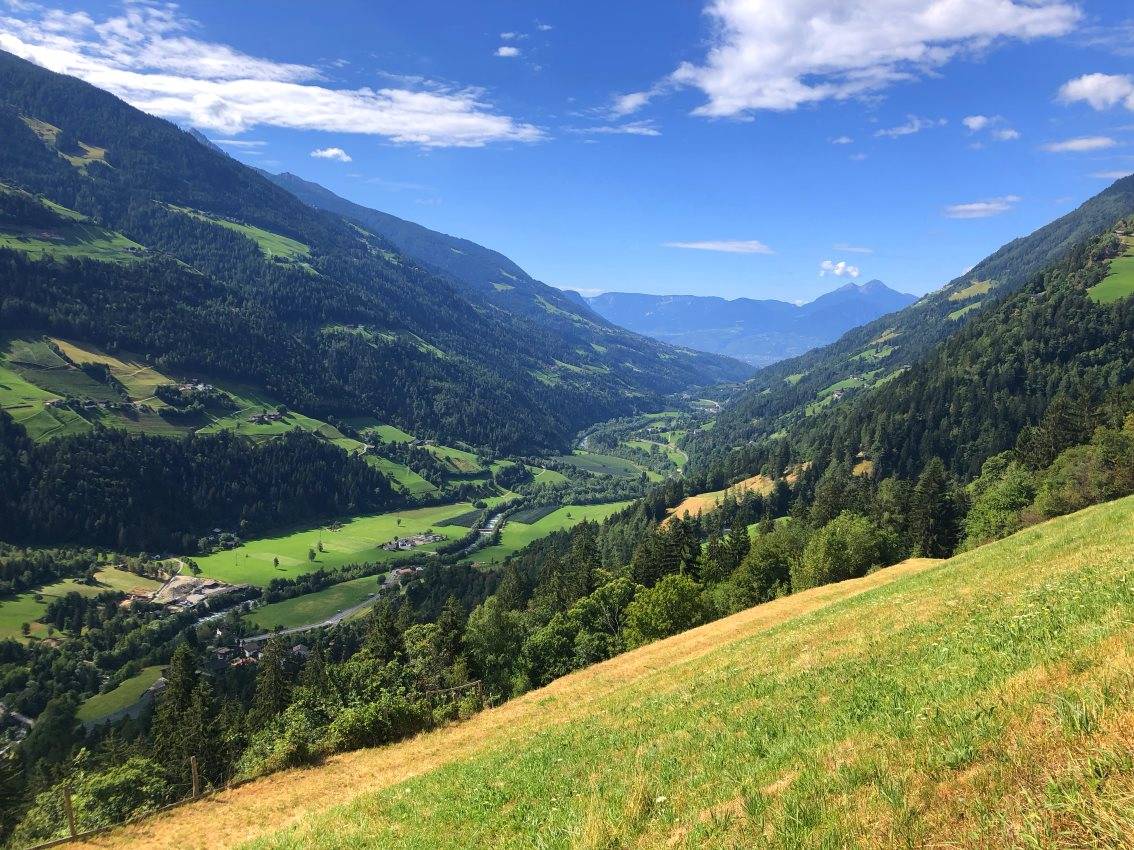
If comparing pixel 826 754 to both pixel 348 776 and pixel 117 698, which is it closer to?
pixel 348 776

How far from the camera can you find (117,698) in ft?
422

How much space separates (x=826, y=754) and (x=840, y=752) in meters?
0.23

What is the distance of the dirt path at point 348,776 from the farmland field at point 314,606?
153m

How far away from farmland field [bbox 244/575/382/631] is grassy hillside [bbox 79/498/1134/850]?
15781 centimetres

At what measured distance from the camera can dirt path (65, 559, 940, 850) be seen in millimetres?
23219

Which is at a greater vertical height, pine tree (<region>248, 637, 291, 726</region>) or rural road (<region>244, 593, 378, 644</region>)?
pine tree (<region>248, 637, 291, 726</region>)

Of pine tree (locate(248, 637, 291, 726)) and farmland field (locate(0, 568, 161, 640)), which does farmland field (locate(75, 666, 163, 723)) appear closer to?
farmland field (locate(0, 568, 161, 640))

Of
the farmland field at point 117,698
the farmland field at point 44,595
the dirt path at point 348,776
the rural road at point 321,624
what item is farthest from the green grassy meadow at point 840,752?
the farmland field at point 44,595

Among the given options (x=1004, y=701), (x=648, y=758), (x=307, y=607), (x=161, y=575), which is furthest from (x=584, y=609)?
(x=161, y=575)

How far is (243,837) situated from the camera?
71.2ft

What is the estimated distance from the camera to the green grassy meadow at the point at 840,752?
275 inches

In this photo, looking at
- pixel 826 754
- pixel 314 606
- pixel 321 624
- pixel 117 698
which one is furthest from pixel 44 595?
pixel 826 754

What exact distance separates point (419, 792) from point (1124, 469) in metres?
80.3

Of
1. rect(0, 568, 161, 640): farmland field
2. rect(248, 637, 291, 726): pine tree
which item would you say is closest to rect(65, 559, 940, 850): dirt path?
rect(248, 637, 291, 726): pine tree
